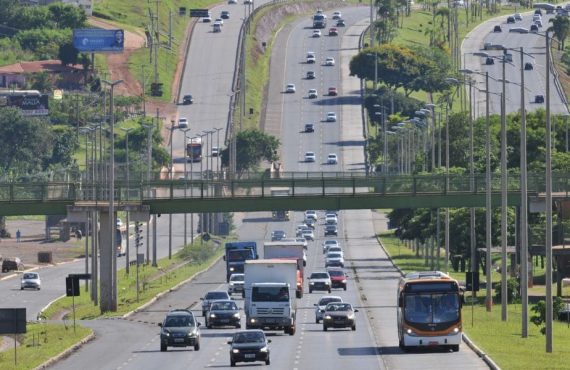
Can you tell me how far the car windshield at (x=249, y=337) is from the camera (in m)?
82.2

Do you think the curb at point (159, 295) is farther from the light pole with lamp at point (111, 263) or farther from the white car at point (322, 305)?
the white car at point (322, 305)

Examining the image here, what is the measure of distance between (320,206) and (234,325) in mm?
23495

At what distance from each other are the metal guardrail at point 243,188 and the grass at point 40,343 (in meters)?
Answer: 12.5

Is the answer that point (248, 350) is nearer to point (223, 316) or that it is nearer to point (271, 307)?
point (271, 307)

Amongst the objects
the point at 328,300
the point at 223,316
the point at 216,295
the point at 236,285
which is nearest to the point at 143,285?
the point at 236,285

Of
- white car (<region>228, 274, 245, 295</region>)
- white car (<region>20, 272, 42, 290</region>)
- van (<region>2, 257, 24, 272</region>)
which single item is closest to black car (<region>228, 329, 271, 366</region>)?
white car (<region>228, 274, 245, 295</region>)

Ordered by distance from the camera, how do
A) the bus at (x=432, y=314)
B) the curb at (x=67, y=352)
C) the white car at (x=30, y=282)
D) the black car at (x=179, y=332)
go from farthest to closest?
1. the white car at (x=30, y=282)
2. the black car at (x=179, y=332)
3. the bus at (x=432, y=314)
4. the curb at (x=67, y=352)

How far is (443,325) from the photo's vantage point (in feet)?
283

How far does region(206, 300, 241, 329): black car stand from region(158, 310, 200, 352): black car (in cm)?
1483

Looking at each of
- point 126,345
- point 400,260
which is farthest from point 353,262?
point 126,345

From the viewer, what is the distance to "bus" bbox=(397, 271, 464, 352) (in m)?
85.9

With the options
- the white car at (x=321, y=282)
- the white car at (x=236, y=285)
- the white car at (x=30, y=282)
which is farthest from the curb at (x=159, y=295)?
the white car at (x=30, y=282)

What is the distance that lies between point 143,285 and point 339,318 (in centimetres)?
5011

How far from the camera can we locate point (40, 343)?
3925 inches
